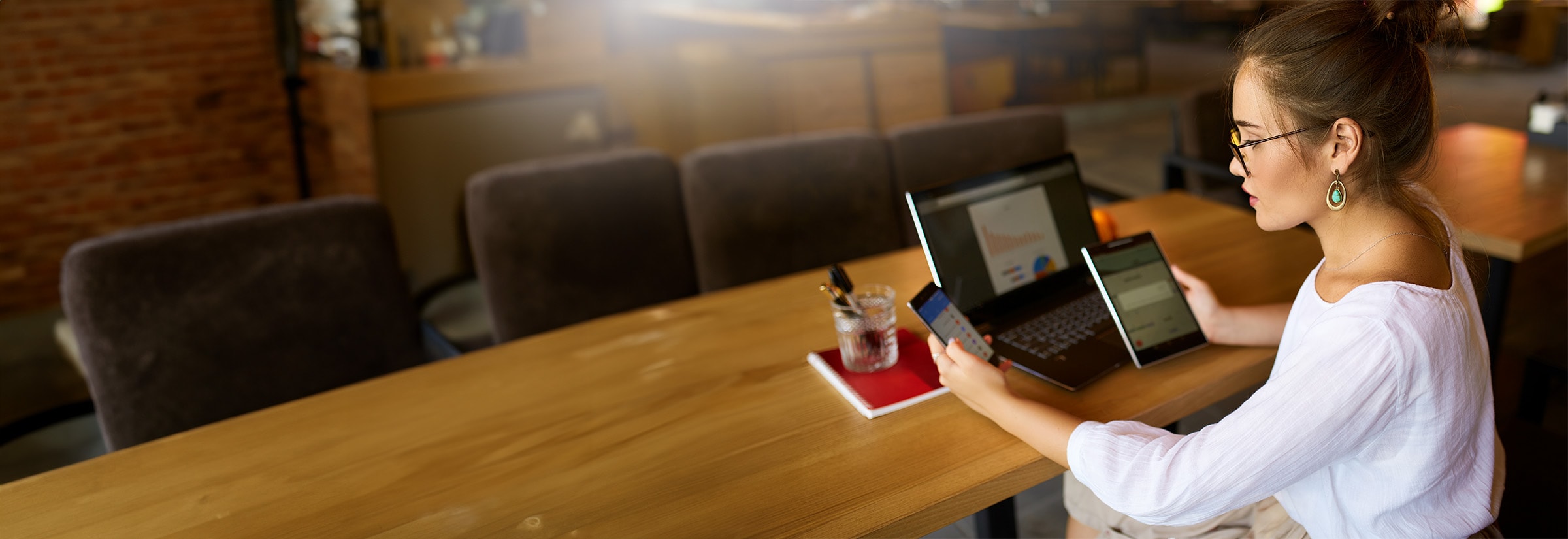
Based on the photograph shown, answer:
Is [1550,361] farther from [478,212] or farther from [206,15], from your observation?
[206,15]

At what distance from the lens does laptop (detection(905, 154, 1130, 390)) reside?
1427 mm

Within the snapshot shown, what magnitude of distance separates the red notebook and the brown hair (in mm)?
552

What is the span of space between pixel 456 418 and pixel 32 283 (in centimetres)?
377

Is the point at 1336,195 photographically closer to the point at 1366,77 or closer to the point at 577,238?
the point at 1366,77

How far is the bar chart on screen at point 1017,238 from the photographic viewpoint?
155 cm

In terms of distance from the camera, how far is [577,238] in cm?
210

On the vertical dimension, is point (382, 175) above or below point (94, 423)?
above

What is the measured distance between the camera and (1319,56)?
3.35 ft

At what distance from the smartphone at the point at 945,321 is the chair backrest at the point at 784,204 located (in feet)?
3.14

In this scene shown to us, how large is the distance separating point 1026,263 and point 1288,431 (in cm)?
70

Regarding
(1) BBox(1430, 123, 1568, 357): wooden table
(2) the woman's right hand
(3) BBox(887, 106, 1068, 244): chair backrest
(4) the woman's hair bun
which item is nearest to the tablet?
(2) the woman's right hand

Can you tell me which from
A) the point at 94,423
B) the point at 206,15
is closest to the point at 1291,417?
the point at 94,423

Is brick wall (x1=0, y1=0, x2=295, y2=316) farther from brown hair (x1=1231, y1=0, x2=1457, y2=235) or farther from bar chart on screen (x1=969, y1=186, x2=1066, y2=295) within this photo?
brown hair (x1=1231, y1=0, x2=1457, y2=235)

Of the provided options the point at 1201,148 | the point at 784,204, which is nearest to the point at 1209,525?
the point at 784,204
